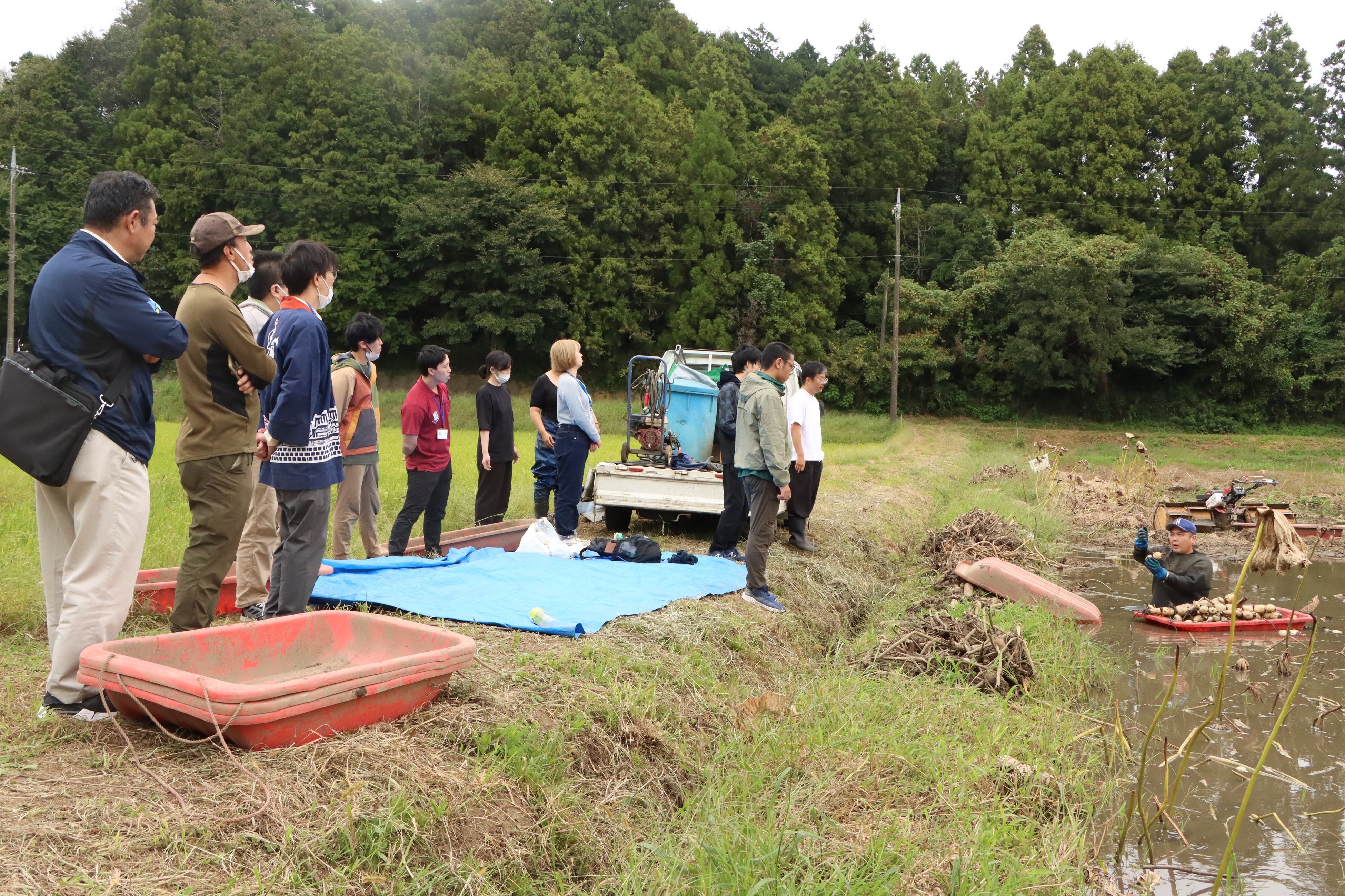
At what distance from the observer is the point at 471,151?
141 feet

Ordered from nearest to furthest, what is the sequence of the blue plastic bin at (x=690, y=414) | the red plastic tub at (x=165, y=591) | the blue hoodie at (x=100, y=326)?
the blue hoodie at (x=100, y=326)
the red plastic tub at (x=165, y=591)
the blue plastic bin at (x=690, y=414)

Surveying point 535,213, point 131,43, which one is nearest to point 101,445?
point 535,213

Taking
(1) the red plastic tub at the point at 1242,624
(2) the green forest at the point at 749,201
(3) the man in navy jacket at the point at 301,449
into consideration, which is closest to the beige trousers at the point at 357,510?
(3) the man in navy jacket at the point at 301,449

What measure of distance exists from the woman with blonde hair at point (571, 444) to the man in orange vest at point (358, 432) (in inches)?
59.5

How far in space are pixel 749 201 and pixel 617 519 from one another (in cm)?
3424

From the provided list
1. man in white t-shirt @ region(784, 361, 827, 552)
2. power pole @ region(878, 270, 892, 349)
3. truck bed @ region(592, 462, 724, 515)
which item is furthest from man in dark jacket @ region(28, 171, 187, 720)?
power pole @ region(878, 270, 892, 349)

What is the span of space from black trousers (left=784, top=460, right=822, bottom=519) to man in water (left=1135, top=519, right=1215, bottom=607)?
9.49ft

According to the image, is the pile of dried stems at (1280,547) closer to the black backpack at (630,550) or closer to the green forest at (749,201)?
the black backpack at (630,550)

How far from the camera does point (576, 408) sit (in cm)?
815

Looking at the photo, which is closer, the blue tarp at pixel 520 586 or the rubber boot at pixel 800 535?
the blue tarp at pixel 520 586

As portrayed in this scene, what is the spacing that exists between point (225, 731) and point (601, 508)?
6960 mm

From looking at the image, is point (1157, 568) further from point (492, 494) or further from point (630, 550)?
point (492, 494)

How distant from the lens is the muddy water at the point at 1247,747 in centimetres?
452

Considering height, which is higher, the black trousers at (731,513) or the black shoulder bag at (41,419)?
the black shoulder bag at (41,419)
